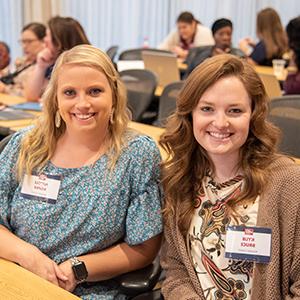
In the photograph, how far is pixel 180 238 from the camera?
175cm

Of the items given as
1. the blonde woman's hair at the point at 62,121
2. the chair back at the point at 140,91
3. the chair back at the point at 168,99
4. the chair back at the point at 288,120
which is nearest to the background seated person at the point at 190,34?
the chair back at the point at 140,91

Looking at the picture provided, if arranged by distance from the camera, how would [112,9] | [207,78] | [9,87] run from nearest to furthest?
[207,78] → [9,87] → [112,9]

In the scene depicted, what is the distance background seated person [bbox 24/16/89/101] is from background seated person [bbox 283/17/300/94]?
57.5 inches

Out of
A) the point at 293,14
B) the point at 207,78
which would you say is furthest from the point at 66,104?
the point at 293,14

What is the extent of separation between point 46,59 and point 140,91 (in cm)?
76

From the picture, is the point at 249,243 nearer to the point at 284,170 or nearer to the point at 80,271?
the point at 284,170

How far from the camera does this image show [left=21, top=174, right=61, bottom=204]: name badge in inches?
73.3

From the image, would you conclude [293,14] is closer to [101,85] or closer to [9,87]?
[9,87]

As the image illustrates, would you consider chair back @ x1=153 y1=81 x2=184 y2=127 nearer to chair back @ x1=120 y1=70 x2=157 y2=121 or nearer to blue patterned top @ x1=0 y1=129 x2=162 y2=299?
chair back @ x1=120 y1=70 x2=157 y2=121

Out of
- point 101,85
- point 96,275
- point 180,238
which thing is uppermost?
point 101,85

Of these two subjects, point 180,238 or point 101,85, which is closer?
point 180,238

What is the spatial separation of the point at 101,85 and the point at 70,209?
42 centimetres

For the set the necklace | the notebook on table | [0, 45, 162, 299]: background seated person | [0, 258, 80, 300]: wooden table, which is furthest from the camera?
the notebook on table

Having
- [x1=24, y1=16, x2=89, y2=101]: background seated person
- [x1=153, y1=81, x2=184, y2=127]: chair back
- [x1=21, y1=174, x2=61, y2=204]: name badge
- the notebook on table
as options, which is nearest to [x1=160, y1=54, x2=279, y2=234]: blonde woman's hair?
[x1=21, y1=174, x2=61, y2=204]: name badge
